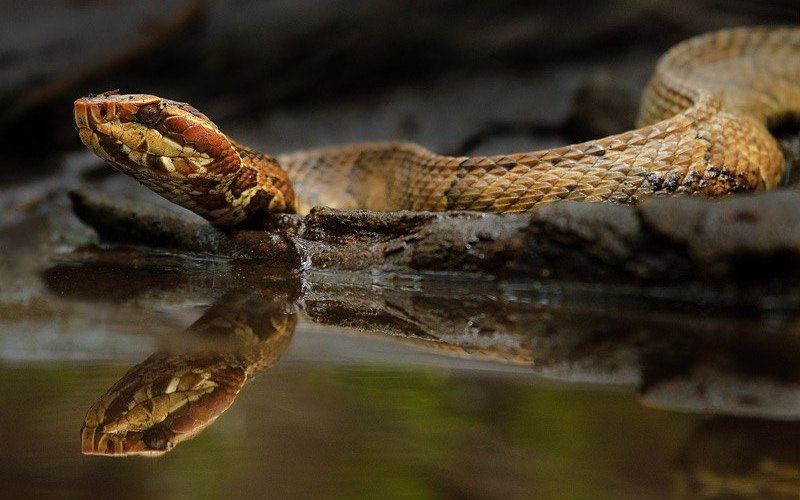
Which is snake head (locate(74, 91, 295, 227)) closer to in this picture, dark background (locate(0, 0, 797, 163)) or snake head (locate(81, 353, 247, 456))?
snake head (locate(81, 353, 247, 456))

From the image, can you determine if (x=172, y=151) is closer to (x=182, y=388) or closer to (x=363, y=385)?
(x=182, y=388)

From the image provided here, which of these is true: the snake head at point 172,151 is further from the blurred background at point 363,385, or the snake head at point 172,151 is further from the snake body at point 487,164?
the blurred background at point 363,385

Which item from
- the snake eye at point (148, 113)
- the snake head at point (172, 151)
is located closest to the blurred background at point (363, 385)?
the snake head at point (172, 151)

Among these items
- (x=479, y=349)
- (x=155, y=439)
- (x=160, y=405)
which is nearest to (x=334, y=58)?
(x=479, y=349)

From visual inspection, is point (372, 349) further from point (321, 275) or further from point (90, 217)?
point (90, 217)

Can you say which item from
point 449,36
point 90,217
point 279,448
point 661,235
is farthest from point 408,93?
point 279,448

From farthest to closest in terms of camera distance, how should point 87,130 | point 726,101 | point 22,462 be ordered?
point 726,101 → point 87,130 → point 22,462
